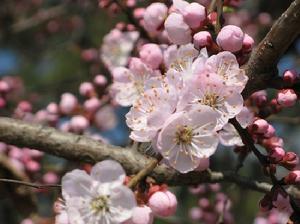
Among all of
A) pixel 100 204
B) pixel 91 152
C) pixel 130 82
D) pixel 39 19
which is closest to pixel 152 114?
pixel 100 204

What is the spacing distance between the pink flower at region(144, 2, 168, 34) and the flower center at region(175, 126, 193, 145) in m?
0.48

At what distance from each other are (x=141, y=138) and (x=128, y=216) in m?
0.21

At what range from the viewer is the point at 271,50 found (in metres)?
1.46

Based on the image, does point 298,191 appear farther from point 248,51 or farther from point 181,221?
point 181,221

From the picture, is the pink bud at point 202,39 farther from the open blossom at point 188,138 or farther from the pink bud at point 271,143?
the pink bud at point 271,143

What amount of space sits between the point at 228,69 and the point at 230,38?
8 centimetres

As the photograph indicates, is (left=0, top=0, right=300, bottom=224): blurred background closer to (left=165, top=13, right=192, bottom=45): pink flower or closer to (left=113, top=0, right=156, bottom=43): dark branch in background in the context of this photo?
(left=113, top=0, right=156, bottom=43): dark branch in background

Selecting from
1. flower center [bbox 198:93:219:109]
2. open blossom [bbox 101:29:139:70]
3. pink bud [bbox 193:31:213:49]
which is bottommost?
flower center [bbox 198:93:219:109]

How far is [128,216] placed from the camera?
52.8 inches

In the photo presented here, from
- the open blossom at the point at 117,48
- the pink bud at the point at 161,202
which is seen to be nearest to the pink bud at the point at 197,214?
the open blossom at the point at 117,48

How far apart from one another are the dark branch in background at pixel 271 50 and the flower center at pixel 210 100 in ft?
0.29

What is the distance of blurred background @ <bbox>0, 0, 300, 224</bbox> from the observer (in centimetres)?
284

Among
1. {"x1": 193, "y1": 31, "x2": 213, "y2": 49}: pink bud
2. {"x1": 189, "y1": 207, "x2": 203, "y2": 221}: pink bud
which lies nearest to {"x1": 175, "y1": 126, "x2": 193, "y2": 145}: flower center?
{"x1": 193, "y1": 31, "x2": 213, "y2": 49}: pink bud

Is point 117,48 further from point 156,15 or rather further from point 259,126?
point 259,126
